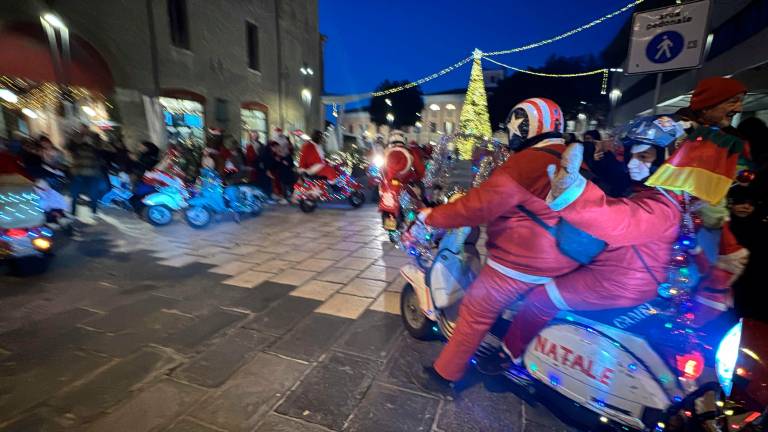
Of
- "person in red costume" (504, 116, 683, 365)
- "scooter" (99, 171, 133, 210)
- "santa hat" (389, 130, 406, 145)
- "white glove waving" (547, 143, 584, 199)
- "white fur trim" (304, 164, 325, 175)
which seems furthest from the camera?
"white fur trim" (304, 164, 325, 175)

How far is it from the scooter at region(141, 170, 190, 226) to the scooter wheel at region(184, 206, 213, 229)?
277mm

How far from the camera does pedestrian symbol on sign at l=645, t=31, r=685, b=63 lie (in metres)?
4.12

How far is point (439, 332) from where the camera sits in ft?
10.2

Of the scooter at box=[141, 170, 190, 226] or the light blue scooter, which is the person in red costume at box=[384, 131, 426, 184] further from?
the scooter at box=[141, 170, 190, 226]

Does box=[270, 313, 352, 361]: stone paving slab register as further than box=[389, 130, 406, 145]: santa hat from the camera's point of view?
No

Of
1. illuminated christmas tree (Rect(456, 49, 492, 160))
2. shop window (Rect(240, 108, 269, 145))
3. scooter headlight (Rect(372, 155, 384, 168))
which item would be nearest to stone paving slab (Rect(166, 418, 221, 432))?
scooter headlight (Rect(372, 155, 384, 168))

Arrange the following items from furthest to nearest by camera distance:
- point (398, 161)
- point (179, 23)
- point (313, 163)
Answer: point (179, 23) → point (313, 163) → point (398, 161)

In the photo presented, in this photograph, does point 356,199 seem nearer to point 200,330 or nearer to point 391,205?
point 391,205

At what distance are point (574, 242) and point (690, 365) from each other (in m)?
0.75

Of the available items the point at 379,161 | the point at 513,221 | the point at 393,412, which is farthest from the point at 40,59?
the point at 513,221

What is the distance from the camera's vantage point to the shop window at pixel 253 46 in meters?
16.7

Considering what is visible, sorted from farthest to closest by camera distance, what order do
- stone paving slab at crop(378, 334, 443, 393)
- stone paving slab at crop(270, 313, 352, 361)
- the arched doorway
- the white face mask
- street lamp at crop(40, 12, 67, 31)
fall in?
street lamp at crop(40, 12, 67, 31) → the arched doorway → stone paving slab at crop(270, 313, 352, 361) → stone paving slab at crop(378, 334, 443, 393) → the white face mask

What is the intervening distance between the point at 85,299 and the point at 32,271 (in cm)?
148

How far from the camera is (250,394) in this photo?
2561 millimetres
